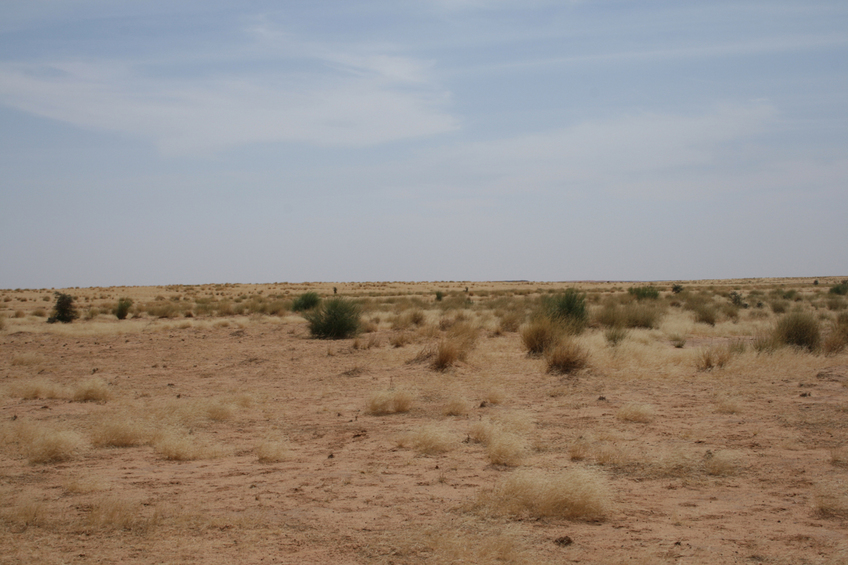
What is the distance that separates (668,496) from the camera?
646 cm

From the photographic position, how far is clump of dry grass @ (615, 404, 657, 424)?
980 cm

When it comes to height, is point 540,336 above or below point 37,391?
above

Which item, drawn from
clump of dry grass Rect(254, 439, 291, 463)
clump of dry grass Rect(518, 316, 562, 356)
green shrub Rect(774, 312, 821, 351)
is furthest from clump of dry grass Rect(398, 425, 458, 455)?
green shrub Rect(774, 312, 821, 351)

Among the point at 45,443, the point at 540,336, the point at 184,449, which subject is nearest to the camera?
the point at 45,443

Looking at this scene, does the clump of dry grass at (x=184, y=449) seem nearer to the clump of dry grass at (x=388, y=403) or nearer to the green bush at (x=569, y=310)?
the clump of dry grass at (x=388, y=403)

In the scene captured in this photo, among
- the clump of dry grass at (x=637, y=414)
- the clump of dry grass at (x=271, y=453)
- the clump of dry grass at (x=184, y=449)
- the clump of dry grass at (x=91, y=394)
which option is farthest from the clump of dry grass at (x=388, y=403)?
the clump of dry grass at (x=91, y=394)

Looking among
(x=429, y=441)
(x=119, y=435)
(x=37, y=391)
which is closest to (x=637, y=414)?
(x=429, y=441)

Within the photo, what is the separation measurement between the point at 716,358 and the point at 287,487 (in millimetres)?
11106

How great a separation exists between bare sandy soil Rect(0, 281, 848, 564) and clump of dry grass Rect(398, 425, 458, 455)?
28 mm

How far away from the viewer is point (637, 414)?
9852 mm

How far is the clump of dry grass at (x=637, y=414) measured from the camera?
9.80m

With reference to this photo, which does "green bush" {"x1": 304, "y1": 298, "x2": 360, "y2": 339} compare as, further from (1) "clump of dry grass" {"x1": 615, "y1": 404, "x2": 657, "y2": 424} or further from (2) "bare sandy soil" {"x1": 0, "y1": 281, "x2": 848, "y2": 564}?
(1) "clump of dry grass" {"x1": 615, "y1": 404, "x2": 657, "y2": 424}

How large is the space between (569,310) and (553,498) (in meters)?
16.4

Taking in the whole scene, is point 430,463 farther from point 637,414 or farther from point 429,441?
point 637,414
